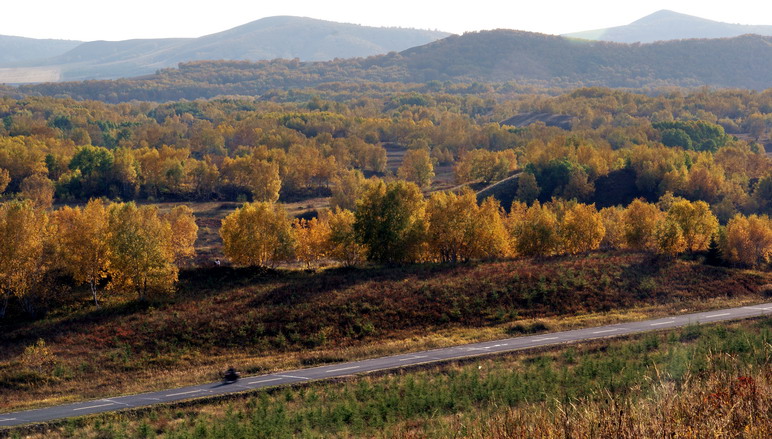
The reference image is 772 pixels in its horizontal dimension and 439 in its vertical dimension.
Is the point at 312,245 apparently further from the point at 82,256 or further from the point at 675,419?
the point at 675,419

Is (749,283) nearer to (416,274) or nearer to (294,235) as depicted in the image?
(416,274)

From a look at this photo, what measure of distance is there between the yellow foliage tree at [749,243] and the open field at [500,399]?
119ft

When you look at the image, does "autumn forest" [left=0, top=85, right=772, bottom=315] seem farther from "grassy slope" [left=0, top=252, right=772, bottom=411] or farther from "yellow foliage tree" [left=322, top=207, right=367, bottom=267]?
"grassy slope" [left=0, top=252, right=772, bottom=411]

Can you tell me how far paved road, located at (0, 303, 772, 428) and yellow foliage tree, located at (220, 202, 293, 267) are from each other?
105 feet

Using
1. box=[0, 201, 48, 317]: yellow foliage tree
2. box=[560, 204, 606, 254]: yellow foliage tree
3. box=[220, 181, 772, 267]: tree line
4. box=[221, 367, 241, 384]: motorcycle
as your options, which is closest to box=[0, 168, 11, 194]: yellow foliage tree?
box=[220, 181, 772, 267]: tree line

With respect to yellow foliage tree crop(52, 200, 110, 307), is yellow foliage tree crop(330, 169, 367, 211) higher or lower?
lower

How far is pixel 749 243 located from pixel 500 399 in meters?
61.2

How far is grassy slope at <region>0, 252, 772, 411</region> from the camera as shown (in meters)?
54.3

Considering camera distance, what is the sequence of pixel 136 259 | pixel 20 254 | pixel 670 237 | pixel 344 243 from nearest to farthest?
pixel 20 254
pixel 136 259
pixel 344 243
pixel 670 237

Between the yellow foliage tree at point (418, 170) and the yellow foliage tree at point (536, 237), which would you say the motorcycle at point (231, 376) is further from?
the yellow foliage tree at point (418, 170)

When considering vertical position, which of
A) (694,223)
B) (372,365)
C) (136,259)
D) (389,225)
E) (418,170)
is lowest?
(418,170)

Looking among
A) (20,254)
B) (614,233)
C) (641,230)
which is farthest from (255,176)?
(20,254)

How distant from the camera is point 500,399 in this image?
136ft

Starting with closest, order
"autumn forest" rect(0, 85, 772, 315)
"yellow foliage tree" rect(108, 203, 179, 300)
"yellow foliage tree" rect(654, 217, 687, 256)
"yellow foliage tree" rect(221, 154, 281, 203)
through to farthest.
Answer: "yellow foliage tree" rect(108, 203, 179, 300)
"autumn forest" rect(0, 85, 772, 315)
"yellow foliage tree" rect(654, 217, 687, 256)
"yellow foliage tree" rect(221, 154, 281, 203)
